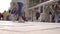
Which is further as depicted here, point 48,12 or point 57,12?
point 48,12

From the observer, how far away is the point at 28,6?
672 centimetres

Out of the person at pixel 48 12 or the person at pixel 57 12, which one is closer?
the person at pixel 57 12

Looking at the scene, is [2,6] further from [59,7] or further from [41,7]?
[59,7]

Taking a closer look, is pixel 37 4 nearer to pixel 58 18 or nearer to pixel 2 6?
pixel 58 18

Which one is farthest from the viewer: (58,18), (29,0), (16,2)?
(29,0)

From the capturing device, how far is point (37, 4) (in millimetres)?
6590

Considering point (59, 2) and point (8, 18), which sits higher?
point (59, 2)

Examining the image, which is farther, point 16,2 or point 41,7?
point 41,7

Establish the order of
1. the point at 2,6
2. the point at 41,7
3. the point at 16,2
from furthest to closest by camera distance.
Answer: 1. the point at 2,6
2. the point at 41,7
3. the point at 16,2

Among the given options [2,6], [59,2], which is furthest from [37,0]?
[2,6]

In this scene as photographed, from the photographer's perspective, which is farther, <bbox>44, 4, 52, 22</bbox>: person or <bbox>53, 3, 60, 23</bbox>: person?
<bbox>44, 4, 52, 22</bbox>: person

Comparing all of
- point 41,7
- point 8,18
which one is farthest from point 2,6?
point 41,7

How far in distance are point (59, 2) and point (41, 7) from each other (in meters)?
1.60

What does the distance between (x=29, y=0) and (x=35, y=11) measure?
0.70 m
